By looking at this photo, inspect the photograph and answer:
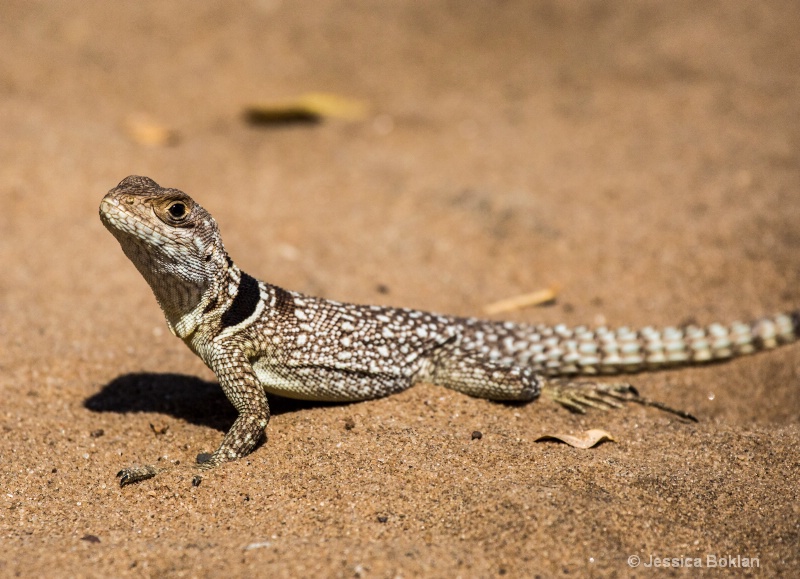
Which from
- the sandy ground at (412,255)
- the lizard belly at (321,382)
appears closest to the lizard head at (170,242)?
the lizard belly at (321,382)

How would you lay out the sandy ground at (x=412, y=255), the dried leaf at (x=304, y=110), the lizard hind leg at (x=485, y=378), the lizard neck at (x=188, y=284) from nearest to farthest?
the sandy ground at (x=412, y=255), the lizard neck at (x=188, y=284), the lizard hind leg at (x=485, y=378), the dried leaf at (x=304, y=110)

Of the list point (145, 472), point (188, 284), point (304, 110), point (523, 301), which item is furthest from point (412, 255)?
point (145, 472)

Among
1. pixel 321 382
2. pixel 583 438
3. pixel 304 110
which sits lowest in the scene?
pixel 304 110

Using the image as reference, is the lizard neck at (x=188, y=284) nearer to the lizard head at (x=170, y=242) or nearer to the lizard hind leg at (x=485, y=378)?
the lizard head at (x=170, y=242)

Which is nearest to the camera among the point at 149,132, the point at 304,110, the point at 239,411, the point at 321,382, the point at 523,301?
the point at 239,411

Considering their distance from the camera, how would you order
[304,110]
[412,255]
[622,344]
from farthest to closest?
1. [304,110]
2. [412,255]
3. [622,344]

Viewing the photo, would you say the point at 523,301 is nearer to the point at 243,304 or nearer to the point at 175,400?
the point at 243,304
